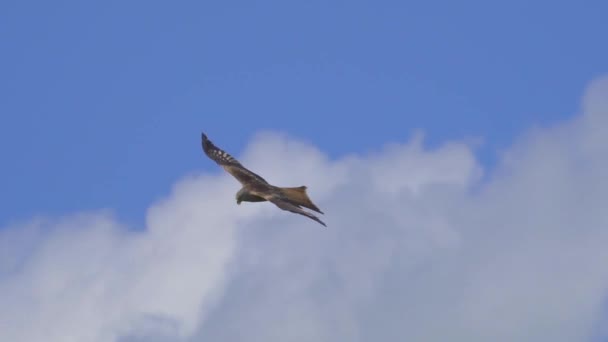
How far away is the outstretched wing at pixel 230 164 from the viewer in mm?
51781

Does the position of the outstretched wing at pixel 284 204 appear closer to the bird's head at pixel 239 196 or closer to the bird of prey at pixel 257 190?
the bird of prey at pixel 257 190

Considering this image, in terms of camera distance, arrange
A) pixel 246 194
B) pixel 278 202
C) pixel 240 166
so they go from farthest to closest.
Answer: pixel 240 166 < pixel 246 194 < pixel 278 202

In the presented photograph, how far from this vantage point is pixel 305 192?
4675cm

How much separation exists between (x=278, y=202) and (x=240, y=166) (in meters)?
8.68

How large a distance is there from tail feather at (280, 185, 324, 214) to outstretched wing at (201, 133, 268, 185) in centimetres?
363

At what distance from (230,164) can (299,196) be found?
8.97 meters

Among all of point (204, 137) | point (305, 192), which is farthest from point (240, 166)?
point (305, 192)

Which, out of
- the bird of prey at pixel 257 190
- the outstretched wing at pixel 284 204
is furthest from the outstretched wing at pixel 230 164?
the outstretched wing at pixel 284 204

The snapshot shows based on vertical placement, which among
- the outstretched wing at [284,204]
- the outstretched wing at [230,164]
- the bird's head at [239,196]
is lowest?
the outstretched wing at [284,204]

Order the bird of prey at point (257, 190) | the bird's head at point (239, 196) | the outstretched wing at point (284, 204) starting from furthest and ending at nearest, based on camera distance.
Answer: the bird's head at point (239, 196)
the bird of prey at point (257, 190)
the outstretched wing at point (284, 204)

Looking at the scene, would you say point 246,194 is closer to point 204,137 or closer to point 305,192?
point 305,192

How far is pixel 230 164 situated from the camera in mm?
54938

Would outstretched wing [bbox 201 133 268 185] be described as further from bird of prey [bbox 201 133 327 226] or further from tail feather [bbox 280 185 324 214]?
tail feather [bbox 280 185 324 214]

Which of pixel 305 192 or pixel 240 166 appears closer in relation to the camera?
pixel 305 192
